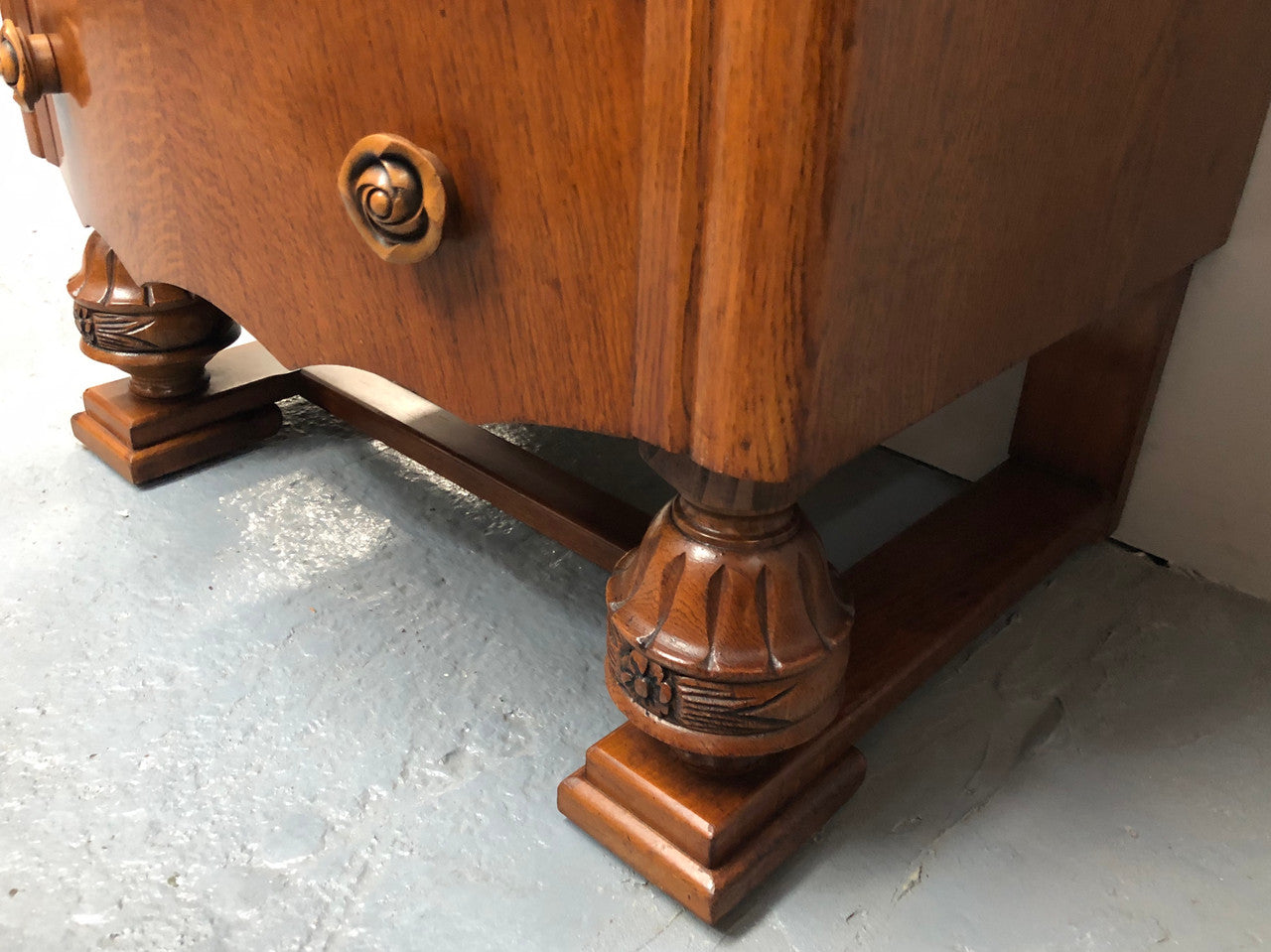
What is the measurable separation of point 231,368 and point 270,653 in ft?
1.51

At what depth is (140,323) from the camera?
0.97 metres

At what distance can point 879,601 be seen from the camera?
0.78 m

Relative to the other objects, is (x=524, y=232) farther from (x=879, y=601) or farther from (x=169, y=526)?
(x=169, y=526)

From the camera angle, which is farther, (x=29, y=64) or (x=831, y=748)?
(x=29, y=64)

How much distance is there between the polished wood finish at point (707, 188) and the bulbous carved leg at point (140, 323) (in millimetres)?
346

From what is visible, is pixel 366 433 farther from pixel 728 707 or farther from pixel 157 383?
pixel 728 707

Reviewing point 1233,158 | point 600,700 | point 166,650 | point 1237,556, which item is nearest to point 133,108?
point 166,650

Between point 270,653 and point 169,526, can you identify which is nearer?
point 270,653

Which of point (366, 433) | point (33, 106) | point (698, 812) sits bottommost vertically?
point (366, 433)

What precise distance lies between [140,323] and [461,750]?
1.83 feet

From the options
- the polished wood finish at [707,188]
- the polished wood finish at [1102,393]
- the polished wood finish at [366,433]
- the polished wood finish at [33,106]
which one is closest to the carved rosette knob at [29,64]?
the polished wood finish at [33,106]

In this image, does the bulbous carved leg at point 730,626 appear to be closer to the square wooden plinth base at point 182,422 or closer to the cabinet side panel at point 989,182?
the cabinet side panel at point 989,182

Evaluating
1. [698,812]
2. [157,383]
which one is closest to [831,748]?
[698,812]

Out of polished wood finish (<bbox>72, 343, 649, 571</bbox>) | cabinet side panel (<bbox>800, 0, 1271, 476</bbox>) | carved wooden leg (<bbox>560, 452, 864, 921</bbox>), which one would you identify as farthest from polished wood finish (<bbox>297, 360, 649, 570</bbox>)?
cabinet side panel (<bbox>800, 0, 1271, 476</bbox>)
